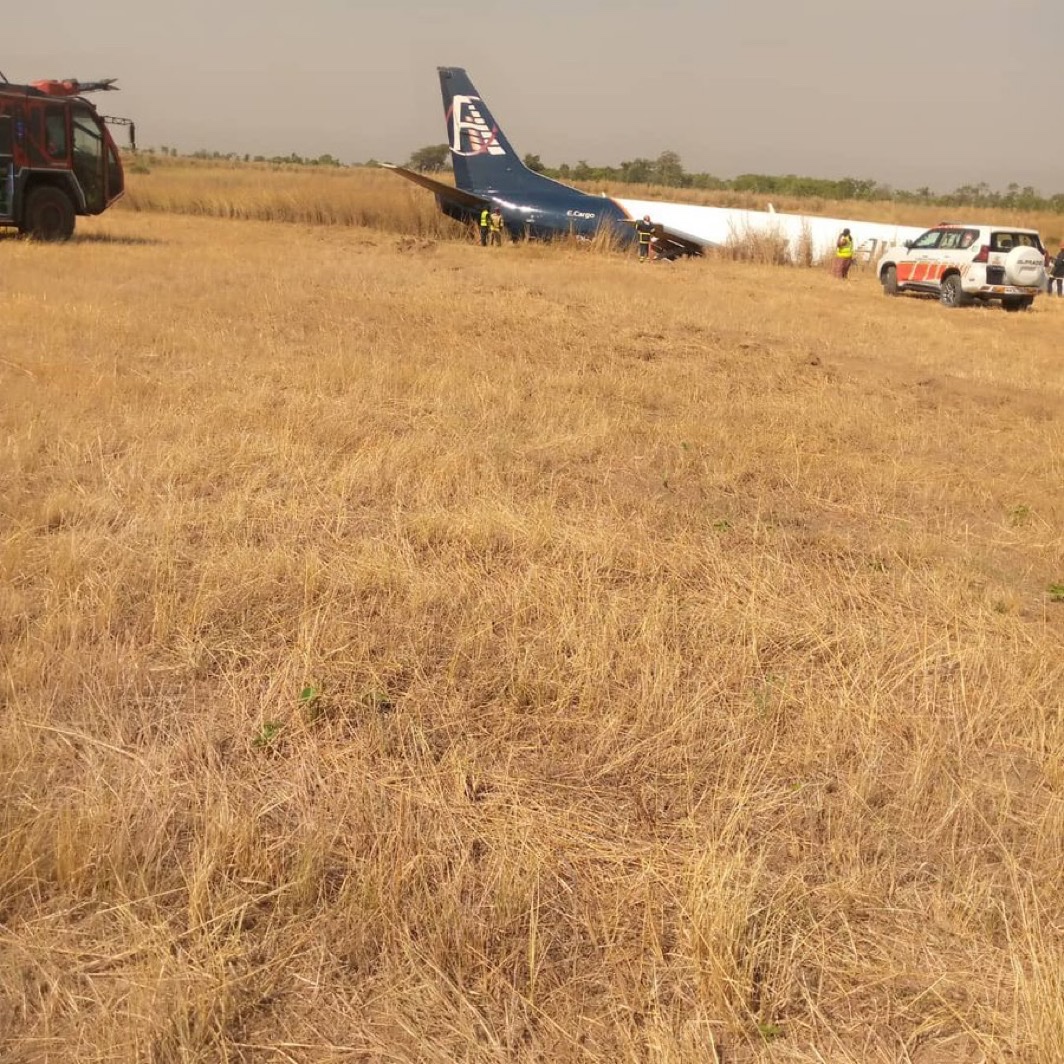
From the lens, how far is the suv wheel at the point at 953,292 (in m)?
18.8

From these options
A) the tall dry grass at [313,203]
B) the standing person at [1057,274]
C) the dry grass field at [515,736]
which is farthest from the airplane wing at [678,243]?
the dry grass field at [515,736]

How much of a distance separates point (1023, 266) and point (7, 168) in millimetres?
19239

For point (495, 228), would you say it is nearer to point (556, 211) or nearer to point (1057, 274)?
point (556, 211)

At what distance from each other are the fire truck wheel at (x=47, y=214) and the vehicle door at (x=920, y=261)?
56.5ft

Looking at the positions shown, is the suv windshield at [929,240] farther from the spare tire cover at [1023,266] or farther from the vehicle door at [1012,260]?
the spare tire cover at [1023,266]

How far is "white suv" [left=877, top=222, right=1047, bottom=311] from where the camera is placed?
719 inches

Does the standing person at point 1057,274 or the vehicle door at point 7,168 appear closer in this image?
the vehicle door at point 7,168

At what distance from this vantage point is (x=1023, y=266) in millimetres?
18203

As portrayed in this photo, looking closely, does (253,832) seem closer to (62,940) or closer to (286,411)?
(62,940)

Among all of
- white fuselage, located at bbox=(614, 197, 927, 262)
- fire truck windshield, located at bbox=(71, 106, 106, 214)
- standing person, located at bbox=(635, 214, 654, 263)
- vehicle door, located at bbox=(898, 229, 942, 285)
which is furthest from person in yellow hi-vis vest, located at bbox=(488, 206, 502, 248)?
vehicle door, located at bbox=(898, 229, 942, 285)

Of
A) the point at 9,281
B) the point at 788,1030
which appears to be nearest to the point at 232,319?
the point at 9,281

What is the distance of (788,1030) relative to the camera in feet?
6.96

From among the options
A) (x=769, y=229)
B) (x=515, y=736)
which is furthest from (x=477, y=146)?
(x=515, y=736)

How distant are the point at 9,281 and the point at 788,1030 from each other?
1361 cm
